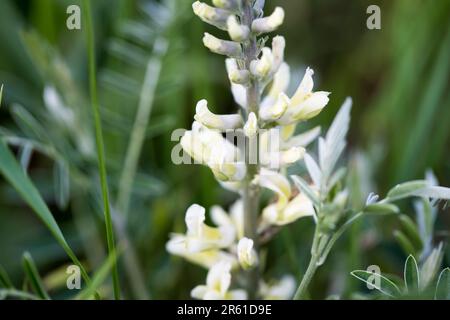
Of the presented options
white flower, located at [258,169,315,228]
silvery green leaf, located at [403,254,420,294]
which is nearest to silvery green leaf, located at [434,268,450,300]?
silvery green leaf, located at [403,254,420,294]

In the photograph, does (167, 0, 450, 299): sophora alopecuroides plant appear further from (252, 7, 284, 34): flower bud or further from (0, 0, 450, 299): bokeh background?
(0, 0, 450, 299): bokeh background

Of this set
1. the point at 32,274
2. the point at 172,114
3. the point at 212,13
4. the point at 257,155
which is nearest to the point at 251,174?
the point at 257,155

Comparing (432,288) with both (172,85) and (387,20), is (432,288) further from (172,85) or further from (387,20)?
(387,20)

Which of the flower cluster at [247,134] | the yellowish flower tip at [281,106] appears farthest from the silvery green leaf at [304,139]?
the yellowish flower tip at [281,106]

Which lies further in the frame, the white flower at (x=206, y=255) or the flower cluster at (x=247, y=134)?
the white flower at (x=206, y=255)

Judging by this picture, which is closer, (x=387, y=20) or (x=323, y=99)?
(x=323, y=99)

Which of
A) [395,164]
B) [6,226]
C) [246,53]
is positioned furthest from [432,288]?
[6,226]

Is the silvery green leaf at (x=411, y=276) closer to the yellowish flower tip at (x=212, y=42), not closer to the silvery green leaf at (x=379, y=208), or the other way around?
the silvery green leaf at (x=379, y=208)
